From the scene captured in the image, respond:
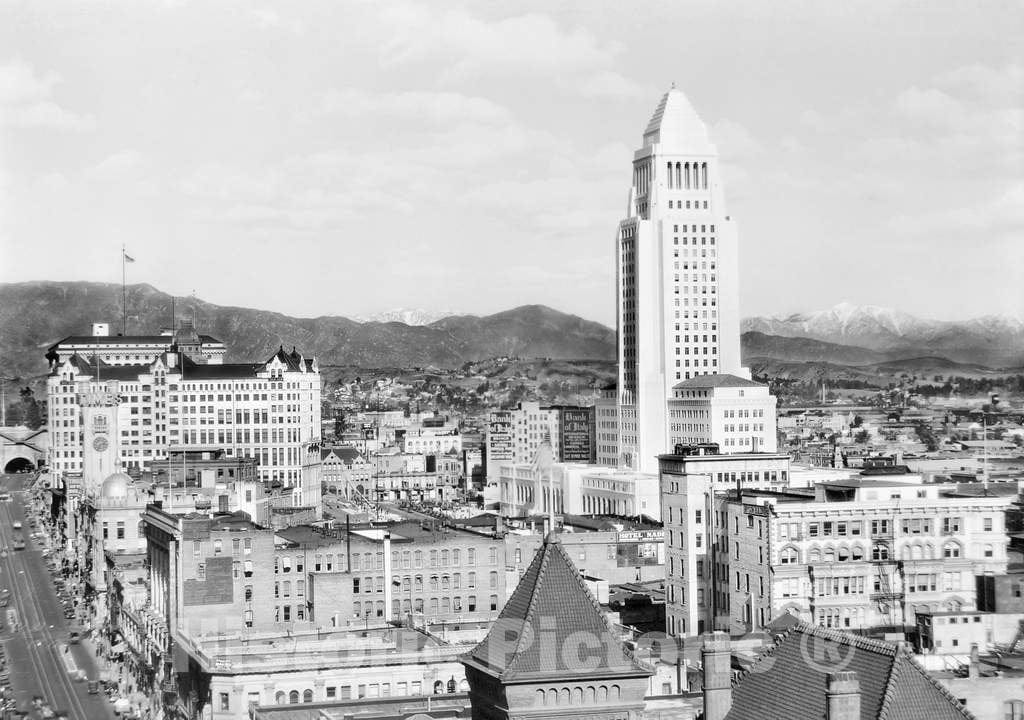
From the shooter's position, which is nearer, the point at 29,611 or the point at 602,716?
the point at 602,716

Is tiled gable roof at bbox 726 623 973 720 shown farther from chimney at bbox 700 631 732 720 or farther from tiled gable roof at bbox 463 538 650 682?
tiled gable roof at bbox 463 538 650 682

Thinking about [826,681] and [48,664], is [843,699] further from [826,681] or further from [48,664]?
[48,664]

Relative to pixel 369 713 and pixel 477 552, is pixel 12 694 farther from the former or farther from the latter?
pixel 369 713

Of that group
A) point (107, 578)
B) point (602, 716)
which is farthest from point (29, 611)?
point (602, 716)

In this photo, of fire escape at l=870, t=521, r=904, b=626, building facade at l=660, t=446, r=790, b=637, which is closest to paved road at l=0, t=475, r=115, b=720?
building facade at l=660, t=446, r=790, b=637

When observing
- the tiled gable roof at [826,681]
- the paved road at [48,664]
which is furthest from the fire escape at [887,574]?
the tiled gable roof at [826,681]

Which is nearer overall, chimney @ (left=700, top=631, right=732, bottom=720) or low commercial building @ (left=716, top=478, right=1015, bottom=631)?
chimney @ (left=700, top=631, right=732, bottom=720)

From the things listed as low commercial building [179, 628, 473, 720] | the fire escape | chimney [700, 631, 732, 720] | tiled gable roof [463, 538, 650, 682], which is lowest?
low commercial building [179, 628, 473, 720]
